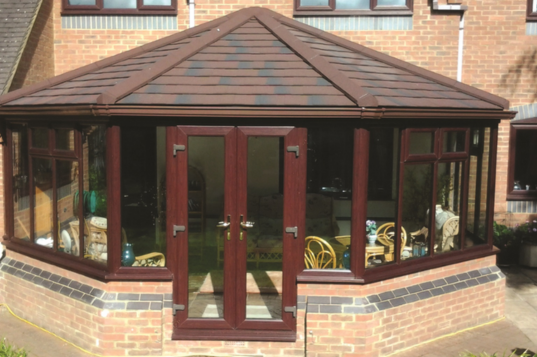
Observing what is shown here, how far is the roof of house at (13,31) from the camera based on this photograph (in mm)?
8141

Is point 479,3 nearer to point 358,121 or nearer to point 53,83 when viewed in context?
point 358,121

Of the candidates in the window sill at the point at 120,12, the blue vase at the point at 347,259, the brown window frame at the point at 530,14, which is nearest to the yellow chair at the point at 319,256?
the blue vase at the point at 347,259

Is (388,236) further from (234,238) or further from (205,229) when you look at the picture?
(205,229)

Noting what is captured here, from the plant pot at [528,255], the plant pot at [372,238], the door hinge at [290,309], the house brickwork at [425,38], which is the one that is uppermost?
the house brickwork at [425,38]

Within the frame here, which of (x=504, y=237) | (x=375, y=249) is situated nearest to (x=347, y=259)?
(x=375, y=249)

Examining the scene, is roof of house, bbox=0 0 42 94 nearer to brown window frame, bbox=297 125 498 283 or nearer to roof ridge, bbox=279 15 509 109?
roof ridge, bbox=279 15 509 109

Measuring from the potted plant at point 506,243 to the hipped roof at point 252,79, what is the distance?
321cm

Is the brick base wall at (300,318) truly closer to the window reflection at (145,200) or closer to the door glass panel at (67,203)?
the door glass panel at (67,203)

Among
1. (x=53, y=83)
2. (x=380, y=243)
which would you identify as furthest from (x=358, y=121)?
(x=53, y=83)

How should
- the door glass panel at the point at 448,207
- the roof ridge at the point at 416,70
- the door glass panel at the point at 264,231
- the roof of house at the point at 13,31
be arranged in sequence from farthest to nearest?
the roof of house at the point at 13,31, the roof ridge at the point at 416,70, the door glass panel at the point at 448,207, the door glass panel at the point at 264,231

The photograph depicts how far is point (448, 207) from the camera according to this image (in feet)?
24.1

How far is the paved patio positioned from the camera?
21.5 ft

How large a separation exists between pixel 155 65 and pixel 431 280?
4.23 m

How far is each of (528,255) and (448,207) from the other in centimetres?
344
